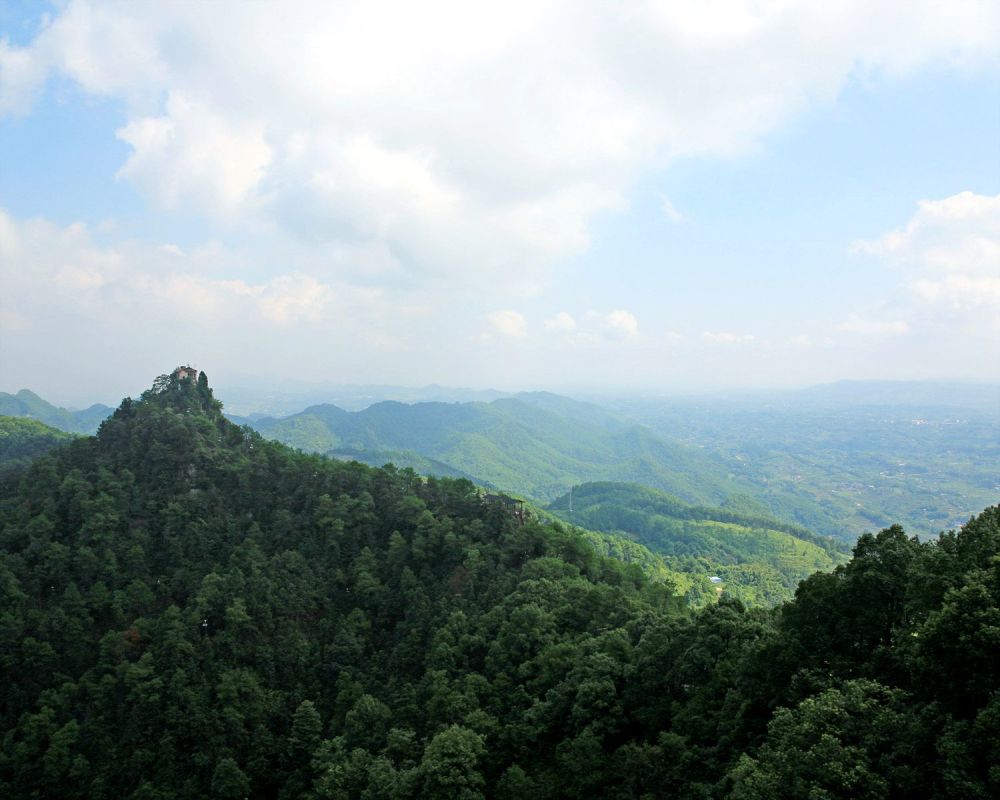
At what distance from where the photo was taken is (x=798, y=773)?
50.8 feet

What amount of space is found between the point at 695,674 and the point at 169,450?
2134 inches

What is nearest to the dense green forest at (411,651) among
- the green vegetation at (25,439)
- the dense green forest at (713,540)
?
the green vegetation at (25,439)

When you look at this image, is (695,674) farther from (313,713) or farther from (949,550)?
(313,713)

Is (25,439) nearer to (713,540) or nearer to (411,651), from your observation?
(411,651)

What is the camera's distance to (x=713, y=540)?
123188 mm

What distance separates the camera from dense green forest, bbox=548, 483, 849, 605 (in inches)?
4028

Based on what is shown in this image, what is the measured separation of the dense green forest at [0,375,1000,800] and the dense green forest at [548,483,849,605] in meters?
59.3

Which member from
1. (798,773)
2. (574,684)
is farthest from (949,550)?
(574,684)

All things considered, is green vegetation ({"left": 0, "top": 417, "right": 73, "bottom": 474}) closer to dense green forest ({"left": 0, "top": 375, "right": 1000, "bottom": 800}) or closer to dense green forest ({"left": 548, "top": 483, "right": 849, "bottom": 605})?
dense green forest ({"left": 0, "top": 375, "right": 1000, "bottom": 800})

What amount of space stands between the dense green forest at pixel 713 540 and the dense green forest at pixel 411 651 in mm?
59250

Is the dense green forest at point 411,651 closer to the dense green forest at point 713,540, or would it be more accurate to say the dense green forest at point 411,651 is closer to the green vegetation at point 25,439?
the green vegetation at point 25,439

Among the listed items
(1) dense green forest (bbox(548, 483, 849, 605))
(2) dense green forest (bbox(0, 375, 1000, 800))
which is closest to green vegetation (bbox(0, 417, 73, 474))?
(2) dense green forest (bbox(0, 375, 1000, 800))

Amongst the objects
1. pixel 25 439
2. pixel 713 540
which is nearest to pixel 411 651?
pixel 25 439

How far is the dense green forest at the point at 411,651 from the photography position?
54.5 feet
